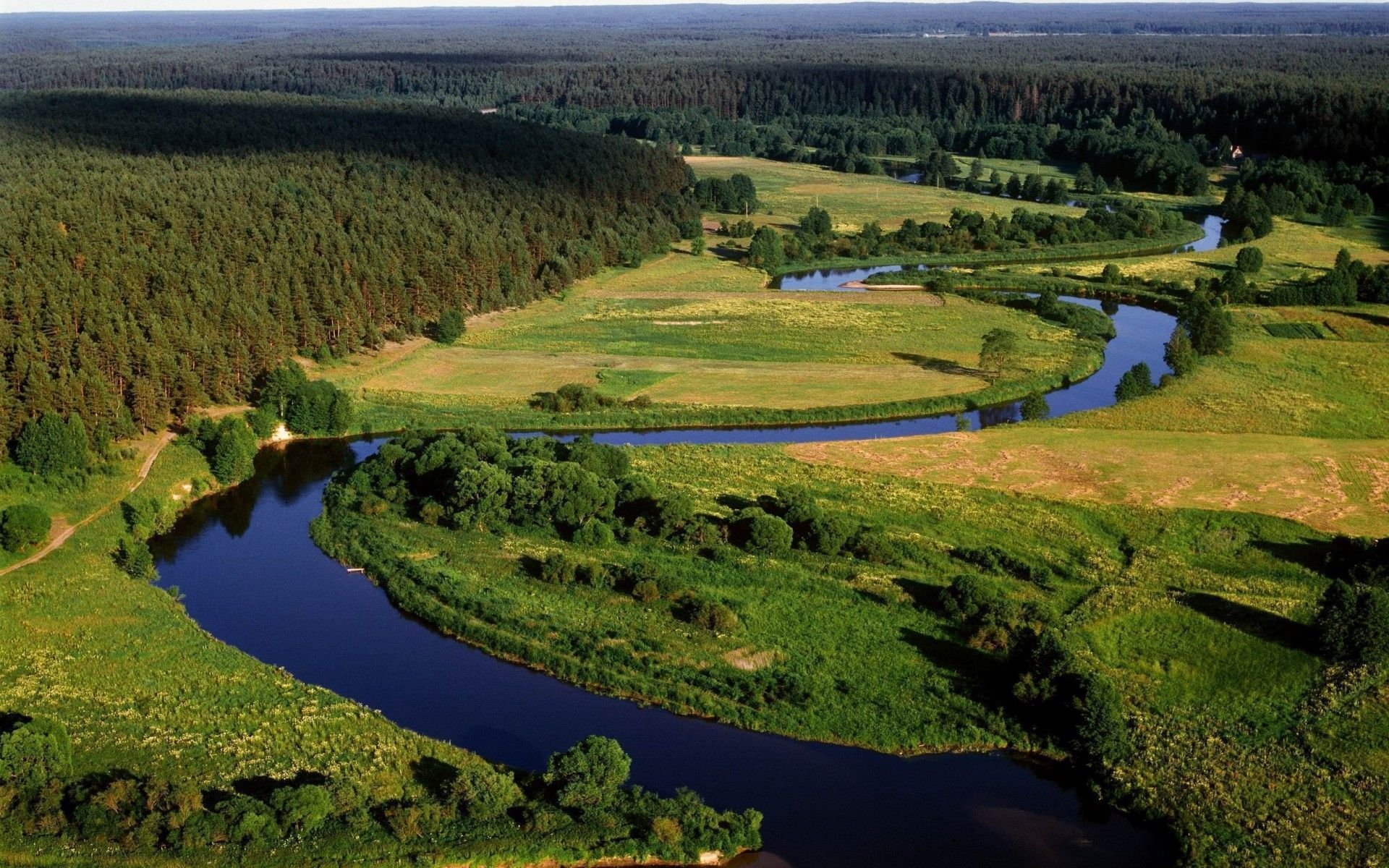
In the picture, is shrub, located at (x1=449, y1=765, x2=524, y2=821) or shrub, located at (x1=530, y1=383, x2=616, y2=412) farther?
shrub, located at (x1=530, y1=383, x2=616, y2=412)

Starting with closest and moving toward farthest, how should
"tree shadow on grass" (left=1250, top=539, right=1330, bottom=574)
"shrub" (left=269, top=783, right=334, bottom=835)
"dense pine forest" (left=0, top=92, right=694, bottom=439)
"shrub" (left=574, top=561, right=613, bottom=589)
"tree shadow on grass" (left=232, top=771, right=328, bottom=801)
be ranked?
"shrub" (left=269, top=783, right=334, bottom=835) → "tree shadow on grass" (left=232, top=771, right=328, bottom=801) → "shrub" (left=574, top=561, right=613, bottom=589) → "tree shadow on grass" (left=1250, top=539, right=1330, bottom=574) → "dense pine forest" (left=0, top=92, right=694, bottom=439)

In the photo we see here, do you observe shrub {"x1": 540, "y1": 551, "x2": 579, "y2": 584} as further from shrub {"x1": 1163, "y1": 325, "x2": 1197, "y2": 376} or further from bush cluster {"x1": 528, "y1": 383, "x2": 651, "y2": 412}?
shrub {"x1": 1163, "y1": 325, "x2": 1197, "y2": 376}

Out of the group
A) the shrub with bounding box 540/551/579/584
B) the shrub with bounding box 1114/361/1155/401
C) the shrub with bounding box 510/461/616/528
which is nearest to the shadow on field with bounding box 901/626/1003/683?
the shrub with bounding box 540/551/579/584

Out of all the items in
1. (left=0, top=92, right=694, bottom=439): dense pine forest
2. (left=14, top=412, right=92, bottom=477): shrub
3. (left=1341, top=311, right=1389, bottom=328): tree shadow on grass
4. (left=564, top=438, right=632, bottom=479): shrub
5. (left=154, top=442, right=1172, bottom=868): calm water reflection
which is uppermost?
(left=0, top=92, right=694, bottom=439): dense pine forest

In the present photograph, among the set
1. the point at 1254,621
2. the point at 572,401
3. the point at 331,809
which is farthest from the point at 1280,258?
the point at 331,809

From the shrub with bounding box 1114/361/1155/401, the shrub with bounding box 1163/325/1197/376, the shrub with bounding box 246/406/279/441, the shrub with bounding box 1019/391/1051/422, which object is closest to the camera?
the shrub with bounding box 246/406/279/441

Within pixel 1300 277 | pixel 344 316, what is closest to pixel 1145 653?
pixel 344 316

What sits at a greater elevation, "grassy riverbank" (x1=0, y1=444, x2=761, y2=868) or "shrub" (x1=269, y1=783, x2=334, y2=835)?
"shrub" (x1=269, y1=783, x2=334, y2=835)

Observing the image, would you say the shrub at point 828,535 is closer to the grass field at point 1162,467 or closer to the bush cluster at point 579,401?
the grass field at point 1162,467
